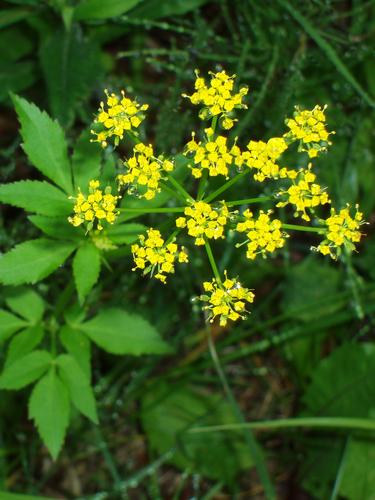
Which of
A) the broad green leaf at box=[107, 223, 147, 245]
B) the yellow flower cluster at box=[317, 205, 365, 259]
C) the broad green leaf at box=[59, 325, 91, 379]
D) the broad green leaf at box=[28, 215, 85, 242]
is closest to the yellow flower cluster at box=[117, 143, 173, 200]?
the broad green leaf at box=[107, 223, 147, 245]

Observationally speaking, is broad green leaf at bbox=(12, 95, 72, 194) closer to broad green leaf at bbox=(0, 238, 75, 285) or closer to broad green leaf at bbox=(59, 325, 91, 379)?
broad green leaf at bbox=(0, 238, 75, 285)

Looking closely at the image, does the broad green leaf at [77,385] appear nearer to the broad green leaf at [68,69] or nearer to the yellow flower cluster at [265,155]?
the yellow flower cluster at [265,155]

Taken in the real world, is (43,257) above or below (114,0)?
below

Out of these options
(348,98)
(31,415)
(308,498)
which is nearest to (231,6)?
(348,98)

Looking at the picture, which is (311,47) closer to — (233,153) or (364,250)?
(364,250)

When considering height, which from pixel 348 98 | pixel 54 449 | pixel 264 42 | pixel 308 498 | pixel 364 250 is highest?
pixel 264 42

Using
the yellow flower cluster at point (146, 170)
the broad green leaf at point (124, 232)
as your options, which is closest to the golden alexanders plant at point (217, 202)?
the yellow flower cluster at point (146, 170)

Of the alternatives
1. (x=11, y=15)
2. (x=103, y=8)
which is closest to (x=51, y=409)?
(x=103, y=8)

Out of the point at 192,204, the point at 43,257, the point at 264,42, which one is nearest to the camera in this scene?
the point at 192,204
